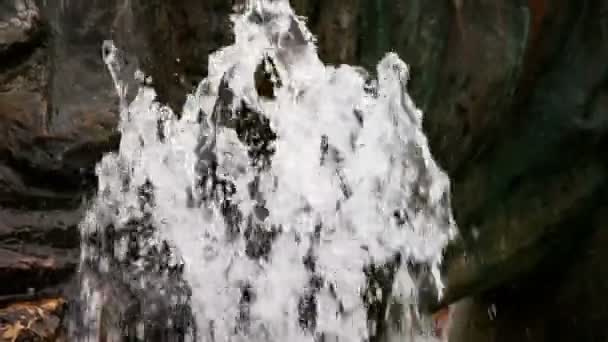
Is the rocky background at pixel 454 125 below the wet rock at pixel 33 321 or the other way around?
the other way around

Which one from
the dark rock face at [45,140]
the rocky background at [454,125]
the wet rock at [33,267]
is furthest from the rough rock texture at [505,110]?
the wet rock at [33,267]

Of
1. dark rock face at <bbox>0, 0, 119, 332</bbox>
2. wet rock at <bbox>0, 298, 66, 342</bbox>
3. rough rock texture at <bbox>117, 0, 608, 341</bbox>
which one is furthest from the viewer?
dark rock face at <bbox>0, 0, 119, 332</bbox>

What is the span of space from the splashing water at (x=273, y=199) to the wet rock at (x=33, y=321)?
81 millimetres

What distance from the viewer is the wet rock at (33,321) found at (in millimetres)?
1568

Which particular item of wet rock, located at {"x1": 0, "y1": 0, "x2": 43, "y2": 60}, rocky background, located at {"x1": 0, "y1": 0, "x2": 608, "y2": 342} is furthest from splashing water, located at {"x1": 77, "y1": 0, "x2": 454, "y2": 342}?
wet rock, located at {"x1": 0, "y1": 0, "x2": 43, "y2": 60}

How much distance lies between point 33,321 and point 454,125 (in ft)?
3.22

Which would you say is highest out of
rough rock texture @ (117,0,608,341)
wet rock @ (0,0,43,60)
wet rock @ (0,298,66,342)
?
wet rock @ (0,0,43,60)

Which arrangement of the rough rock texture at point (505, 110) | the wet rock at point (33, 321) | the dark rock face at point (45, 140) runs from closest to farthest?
the rough rock texture at point (505, 110)
the wet rock at point (33, 321)
the dark rock face at point (45, 140)

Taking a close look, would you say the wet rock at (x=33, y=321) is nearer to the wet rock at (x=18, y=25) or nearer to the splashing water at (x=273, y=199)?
the splashing water at (x=273, y=199)

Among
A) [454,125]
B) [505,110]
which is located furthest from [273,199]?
[505,110]

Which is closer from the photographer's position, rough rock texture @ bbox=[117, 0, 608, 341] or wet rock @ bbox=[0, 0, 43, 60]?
rough rock texture @ bbox=[117, 0, 608, 341]

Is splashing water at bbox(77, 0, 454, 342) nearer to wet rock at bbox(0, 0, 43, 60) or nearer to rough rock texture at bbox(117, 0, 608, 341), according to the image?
rough rock texture at bbox(117, 0, 608, 341)

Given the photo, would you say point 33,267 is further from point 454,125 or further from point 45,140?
point 454,125

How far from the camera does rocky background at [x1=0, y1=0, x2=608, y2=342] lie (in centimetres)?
140
